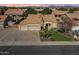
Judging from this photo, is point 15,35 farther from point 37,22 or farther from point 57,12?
point 57,12

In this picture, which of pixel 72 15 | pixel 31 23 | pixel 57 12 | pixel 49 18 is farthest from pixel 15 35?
pixel 72 15

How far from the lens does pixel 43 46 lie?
329 cm

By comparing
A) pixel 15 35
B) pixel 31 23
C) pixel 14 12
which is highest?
pixel 14 12

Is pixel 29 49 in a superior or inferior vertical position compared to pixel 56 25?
inferior

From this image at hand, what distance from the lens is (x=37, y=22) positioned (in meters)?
3.24

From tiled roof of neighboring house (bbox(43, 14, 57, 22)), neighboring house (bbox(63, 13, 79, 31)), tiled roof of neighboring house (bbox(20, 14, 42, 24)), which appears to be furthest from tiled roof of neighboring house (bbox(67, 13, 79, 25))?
tiled roof of neighboring house (bbox(20, 14, 42, 24))

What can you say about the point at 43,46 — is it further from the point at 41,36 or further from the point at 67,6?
the point at 67,6

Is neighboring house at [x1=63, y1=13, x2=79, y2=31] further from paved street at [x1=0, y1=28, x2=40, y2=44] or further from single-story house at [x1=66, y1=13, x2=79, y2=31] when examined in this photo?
paved street at [x1=0, y1=28, x2=40, y2=44]

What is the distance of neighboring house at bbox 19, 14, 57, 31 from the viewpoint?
3230mm

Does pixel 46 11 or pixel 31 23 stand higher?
pixel 46 11

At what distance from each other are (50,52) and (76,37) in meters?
0.33
